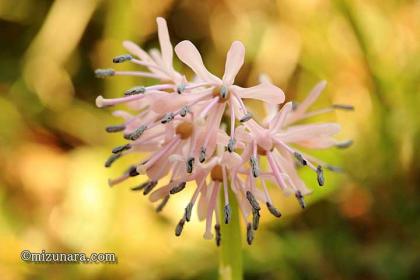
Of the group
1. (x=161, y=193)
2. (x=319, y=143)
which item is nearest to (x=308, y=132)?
(x=319, y=143)

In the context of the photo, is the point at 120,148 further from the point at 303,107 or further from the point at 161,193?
the point at 303,107

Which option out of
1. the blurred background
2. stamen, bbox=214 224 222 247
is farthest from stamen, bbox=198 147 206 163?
the blurred background

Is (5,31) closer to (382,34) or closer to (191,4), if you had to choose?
(191,4)

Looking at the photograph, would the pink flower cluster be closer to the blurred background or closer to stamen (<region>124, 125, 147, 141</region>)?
stamen (<region>124, 125, 147, 141</region>)

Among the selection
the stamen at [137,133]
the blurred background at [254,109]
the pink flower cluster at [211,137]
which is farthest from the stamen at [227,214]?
the blurred background at [254,109]

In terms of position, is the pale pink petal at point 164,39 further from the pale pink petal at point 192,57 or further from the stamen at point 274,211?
the stamen at point 274,211

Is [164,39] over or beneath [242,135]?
over

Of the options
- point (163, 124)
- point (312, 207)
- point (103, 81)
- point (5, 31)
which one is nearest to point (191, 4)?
point (103, 81)

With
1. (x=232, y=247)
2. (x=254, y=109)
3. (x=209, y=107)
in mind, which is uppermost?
(x=254, y=109)
